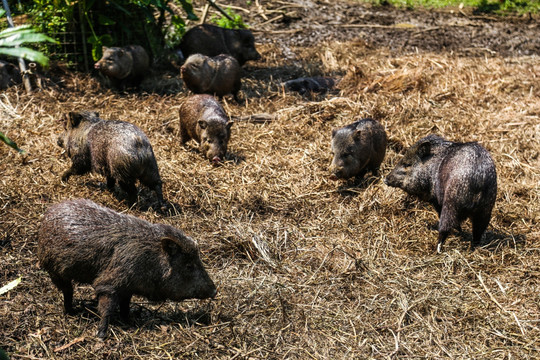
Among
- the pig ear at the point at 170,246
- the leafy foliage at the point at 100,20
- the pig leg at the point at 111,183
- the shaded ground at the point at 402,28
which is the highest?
the leafy foliage at the point at 100,20

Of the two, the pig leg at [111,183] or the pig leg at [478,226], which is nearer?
the pig leg at [478,226]

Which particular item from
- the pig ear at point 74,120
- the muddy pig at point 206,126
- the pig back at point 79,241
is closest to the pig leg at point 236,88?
the muddy pig at point 206,126

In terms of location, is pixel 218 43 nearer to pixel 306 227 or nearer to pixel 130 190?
pixel 130 190

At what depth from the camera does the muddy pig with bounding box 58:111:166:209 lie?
18.1ft

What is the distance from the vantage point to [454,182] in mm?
5078

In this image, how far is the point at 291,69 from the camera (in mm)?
11102

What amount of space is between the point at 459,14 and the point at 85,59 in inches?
375

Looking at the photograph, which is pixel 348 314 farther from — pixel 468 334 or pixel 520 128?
pixel 520 128

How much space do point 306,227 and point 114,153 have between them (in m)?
1.98

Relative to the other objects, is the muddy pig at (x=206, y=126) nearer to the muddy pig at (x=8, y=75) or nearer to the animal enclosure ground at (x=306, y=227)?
the animal enclosure ground at (x=306, y=227)

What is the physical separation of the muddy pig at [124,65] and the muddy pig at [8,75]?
1251 millimetres

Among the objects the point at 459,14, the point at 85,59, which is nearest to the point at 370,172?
the point at 85,59

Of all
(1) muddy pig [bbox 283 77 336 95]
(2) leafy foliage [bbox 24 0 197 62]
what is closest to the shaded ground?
(1) muddy pig [bbox 283 77 336 95]

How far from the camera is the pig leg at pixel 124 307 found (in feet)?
12.9
